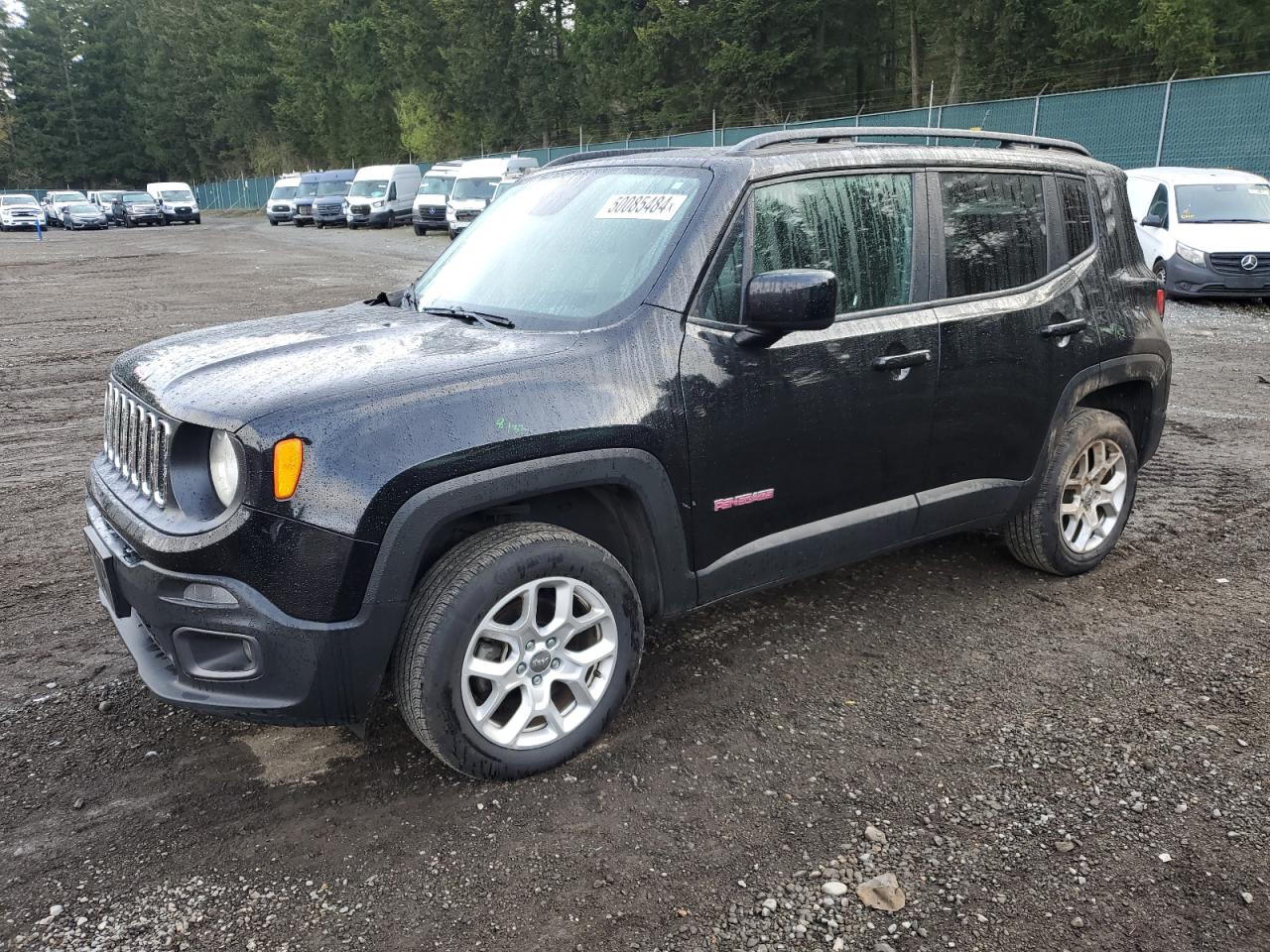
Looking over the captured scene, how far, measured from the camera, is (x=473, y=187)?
30.0 meters

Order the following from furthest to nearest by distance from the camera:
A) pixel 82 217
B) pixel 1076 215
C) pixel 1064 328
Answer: pixel 82 217
pixel 1076 215
pixel 1064 328

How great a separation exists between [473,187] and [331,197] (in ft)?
52.3

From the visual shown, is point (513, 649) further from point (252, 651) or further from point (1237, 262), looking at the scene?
point (1237, 262)

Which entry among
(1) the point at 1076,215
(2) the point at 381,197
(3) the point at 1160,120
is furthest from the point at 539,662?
(2) the point at 381,197

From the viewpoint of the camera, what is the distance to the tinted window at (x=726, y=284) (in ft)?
10.8

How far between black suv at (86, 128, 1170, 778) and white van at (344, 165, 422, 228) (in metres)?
36.6

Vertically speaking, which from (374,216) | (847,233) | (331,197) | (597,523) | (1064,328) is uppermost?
(847,233)

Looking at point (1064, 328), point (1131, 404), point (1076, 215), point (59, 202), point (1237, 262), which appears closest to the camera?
point (1064, 328)

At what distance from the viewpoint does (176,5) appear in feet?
300

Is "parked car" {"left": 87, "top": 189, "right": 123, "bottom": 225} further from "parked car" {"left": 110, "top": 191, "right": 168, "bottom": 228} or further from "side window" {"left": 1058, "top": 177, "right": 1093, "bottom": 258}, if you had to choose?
"side window" {"left": 1058, "top": 177, "right": 1093, "bottom": 258}

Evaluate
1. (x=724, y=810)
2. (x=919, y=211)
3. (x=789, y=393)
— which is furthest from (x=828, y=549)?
(x=919, y=211)

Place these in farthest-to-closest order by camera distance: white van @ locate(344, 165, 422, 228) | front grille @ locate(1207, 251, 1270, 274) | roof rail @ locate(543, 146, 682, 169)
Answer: white van @ locate(344, 165, 422, 228) < front grille @ locate(1207, 251, 1270, 274) < roof rail @ locate(543, 146, 682, 169)

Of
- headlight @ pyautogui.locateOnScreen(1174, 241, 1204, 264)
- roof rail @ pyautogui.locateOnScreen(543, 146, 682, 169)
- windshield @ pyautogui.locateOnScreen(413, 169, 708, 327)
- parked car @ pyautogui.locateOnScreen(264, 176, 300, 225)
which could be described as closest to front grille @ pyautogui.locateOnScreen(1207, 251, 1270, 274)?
headlight @ pyautogui.locateOnScreen(1174, 241, 1204, 264)

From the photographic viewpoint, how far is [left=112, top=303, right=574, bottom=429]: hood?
278cm
